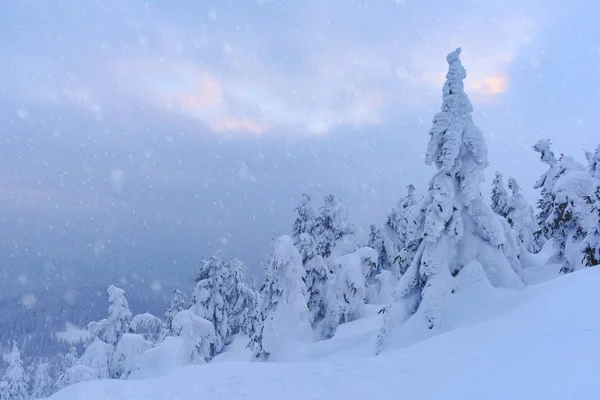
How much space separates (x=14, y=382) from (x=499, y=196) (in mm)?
49648

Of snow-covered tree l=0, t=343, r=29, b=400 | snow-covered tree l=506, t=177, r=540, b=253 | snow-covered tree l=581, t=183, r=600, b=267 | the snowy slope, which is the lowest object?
the snowy slope

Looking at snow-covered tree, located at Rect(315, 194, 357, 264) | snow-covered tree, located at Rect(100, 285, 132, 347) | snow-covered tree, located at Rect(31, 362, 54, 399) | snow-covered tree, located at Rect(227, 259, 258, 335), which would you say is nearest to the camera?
snow-covered tree, located at Rect(100, 285, 132, 347)

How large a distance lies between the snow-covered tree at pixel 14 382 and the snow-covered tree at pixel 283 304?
28314 mm

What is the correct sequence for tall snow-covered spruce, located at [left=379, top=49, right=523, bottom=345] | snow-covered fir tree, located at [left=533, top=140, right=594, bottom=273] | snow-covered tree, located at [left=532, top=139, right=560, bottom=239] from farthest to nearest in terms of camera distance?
snow-covered tree, located at [left=532, top=139, right=560, bottom=239], snow-covered fir tree, located at [left=533, top=140, right=594, bottom=273], tall snow-covered spruce, located at [left=379, top=49, right=523, bottom=345]

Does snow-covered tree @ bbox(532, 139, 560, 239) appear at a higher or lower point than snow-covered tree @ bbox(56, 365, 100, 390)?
higher

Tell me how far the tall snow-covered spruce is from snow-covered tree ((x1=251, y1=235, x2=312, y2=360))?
9445 mm

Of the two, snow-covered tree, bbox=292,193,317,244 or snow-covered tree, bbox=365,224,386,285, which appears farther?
snow-covered tree, bbox=365,224,386,285

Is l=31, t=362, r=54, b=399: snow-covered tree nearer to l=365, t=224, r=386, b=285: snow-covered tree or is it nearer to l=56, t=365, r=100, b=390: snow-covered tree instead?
l=56, t=365, r=100, b=390: snow-covered tree

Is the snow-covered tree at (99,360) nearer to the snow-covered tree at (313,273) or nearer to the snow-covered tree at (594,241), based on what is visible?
the snow-covered tree at (313,273)

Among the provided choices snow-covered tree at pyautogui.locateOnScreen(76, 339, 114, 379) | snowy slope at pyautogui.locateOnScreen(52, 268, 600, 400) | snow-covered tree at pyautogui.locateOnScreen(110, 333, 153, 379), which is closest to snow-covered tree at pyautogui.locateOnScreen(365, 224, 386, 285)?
snow-covered tree at pyautogui.locateOnScreen(110, 333, 153, 379)

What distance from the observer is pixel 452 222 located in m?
18.0

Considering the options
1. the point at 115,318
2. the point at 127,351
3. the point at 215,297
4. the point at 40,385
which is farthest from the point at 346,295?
the point at 40,385

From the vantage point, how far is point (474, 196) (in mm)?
17781

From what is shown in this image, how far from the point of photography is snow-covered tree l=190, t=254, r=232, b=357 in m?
37.7
